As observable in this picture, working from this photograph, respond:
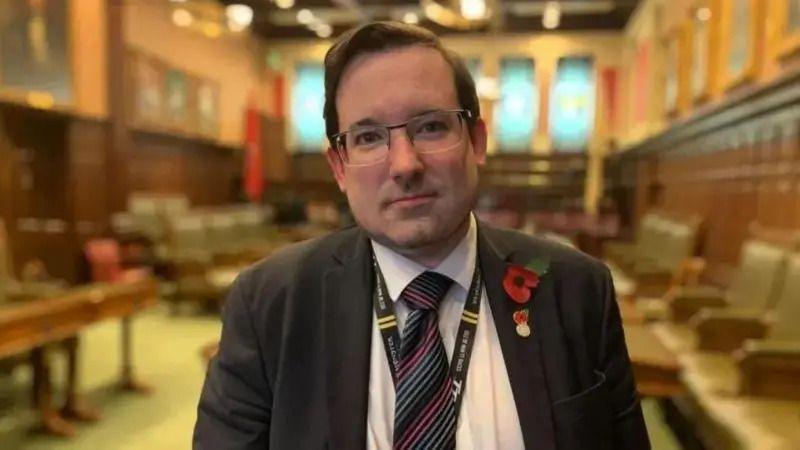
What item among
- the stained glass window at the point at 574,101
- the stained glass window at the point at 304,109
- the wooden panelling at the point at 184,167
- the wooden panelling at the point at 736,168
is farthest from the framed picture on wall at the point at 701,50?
the stained glass window at the point at 304,109

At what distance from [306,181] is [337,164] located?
13334 millimetres

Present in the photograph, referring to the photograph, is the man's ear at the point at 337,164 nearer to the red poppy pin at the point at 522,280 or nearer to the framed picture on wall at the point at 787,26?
the red poppy pin at the point at 522,280

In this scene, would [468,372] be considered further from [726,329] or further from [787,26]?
[787,26]

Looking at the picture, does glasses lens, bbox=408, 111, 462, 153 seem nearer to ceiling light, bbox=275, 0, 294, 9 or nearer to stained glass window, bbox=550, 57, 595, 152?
ceiling light, bbox=275, 0, 294, 9

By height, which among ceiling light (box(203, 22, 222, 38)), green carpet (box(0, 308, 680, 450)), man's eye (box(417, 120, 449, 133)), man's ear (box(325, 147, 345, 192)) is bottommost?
green carpet (box(0, 308, 680, 450))

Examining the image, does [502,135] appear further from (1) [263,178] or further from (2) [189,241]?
(2) [189,241]

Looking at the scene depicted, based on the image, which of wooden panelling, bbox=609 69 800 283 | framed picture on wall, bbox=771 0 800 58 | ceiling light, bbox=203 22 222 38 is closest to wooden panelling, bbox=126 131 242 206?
ceiling light, bbox=203 22 222 38

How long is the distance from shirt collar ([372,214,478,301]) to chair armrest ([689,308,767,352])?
2.89 meters

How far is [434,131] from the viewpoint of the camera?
3.77 ft

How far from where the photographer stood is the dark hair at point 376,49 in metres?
1.15

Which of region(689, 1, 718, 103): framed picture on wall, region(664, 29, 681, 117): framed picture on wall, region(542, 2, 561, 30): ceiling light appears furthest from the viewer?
region(542, 2, 561, 30): ceiling light

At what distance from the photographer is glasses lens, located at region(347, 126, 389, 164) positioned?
3.75ft

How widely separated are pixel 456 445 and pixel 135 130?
30.3ft

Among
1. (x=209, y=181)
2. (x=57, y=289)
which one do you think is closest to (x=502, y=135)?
(x=209, y=181)
